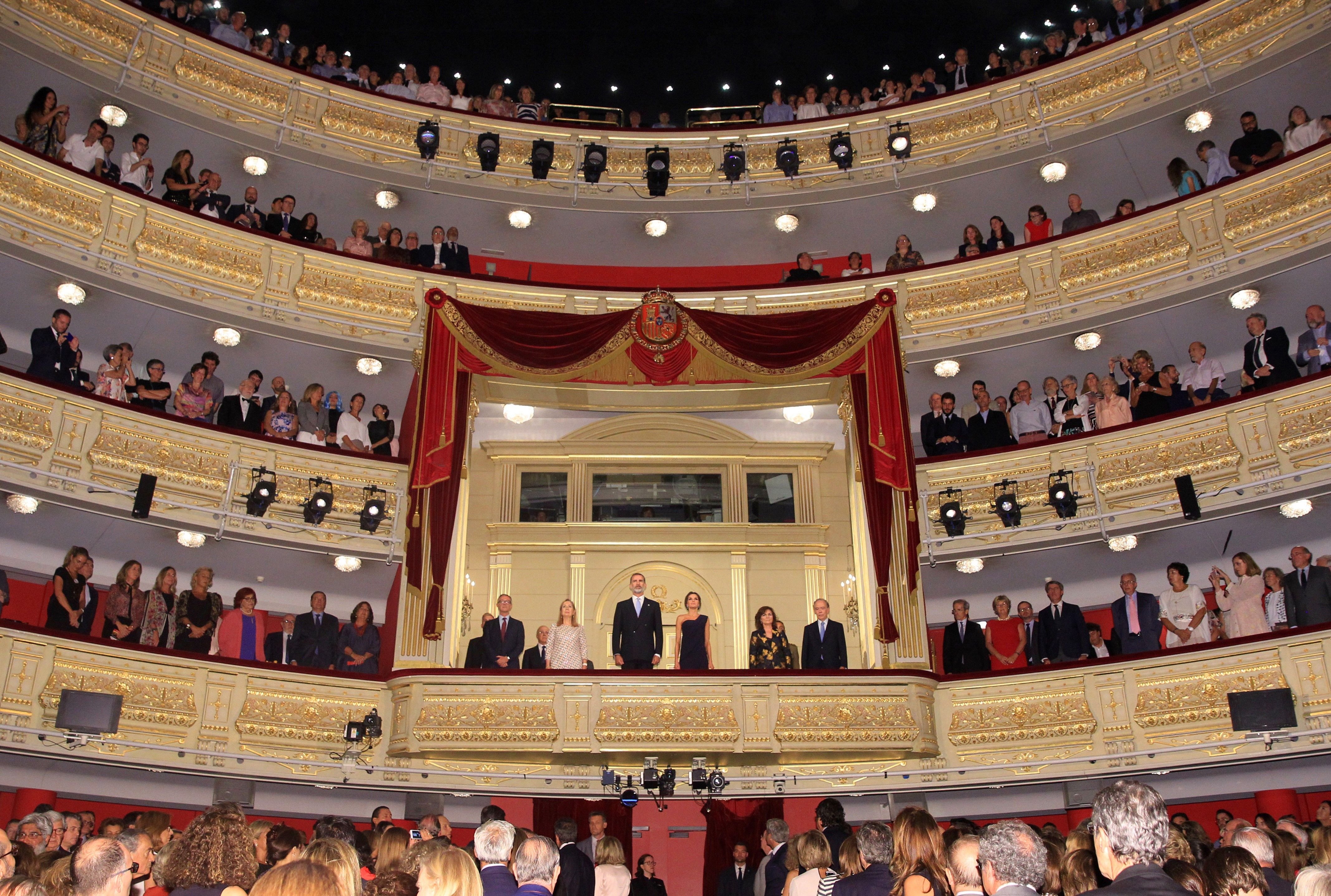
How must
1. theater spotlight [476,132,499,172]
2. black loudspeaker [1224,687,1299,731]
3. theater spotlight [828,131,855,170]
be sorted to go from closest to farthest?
1. black loudspeaker [1224,687,1299,731]
2. theater spotlight [476,132,499,172]
3. theater spotlight [828,131,855,170]

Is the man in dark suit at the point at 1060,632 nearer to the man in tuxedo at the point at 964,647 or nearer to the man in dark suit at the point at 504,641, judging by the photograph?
the man in tuxedo at the point at 964,647

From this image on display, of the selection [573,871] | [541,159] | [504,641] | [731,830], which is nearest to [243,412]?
[504,641]

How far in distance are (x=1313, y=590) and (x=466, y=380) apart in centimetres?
858

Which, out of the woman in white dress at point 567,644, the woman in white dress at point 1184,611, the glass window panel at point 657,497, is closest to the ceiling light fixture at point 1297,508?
the woman in white dress at point 1184,611

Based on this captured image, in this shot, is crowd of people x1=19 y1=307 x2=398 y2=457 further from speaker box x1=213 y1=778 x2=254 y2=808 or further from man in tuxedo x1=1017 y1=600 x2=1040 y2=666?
man in tuxedo x1=1017 y1=600 x2=1040 y2=666

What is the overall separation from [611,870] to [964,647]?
19.8ft

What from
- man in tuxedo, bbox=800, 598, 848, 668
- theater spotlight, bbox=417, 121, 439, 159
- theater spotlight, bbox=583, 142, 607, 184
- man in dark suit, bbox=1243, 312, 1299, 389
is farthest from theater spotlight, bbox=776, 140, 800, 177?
man in tuxedo, bbox=800, 598, 848, 668

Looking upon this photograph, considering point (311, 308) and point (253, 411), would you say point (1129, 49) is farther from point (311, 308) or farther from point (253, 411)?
point (253, 411)

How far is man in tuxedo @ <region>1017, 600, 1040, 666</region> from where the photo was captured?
11.2 meters

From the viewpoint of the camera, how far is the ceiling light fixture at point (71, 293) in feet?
38.7

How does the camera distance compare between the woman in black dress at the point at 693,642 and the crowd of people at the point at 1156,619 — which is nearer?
the crowd of people at the point at 1156,619

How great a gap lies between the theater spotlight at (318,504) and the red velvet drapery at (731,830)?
16.6 feet

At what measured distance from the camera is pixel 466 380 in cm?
1217

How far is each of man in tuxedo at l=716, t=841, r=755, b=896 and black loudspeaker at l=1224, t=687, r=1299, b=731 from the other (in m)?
4.47
